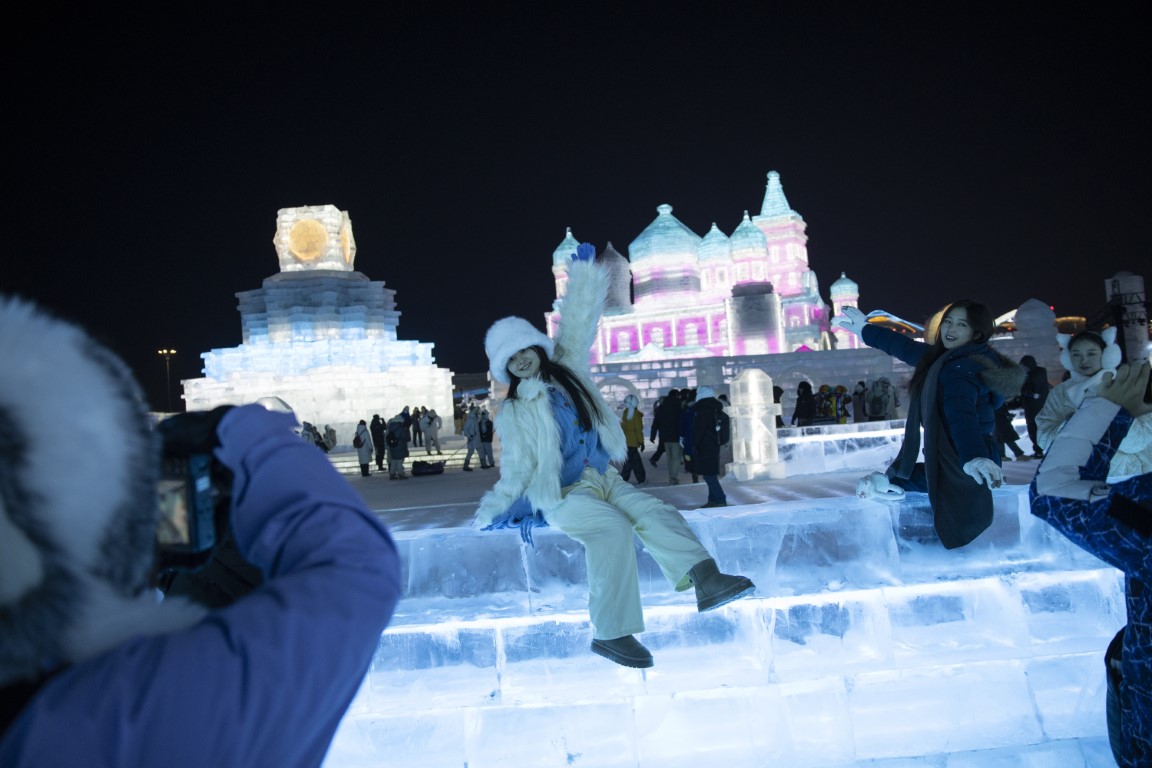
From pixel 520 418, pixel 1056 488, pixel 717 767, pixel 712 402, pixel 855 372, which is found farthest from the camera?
pixel 855 372

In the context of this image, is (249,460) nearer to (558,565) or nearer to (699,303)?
(558,565)

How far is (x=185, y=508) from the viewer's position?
3.16 feet

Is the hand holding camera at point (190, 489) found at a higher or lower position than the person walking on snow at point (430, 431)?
higher

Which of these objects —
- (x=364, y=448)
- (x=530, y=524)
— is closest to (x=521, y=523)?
(x=530, y=524)

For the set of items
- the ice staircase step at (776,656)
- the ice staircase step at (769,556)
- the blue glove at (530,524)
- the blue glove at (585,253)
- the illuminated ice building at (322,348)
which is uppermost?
the illuminated ice building at (322,348)

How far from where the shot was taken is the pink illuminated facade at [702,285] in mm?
33281

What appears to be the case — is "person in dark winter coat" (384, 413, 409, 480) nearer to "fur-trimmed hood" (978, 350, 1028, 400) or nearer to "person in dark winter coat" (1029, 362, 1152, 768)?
"fur-trimmed hood" (978, 350, 1028, 400)

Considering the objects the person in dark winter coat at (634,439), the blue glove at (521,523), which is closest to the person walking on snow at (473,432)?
the person in dark winter coat at (634,439)

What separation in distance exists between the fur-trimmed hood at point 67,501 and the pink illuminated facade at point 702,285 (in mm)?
30884

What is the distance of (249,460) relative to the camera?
961 mm

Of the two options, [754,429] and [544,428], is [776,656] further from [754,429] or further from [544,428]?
[754,429]

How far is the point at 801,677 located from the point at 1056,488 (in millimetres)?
1484

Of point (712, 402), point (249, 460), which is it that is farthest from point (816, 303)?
point (249, 460)

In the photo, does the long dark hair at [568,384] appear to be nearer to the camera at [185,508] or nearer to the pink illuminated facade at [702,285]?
the camera at [185,508]
